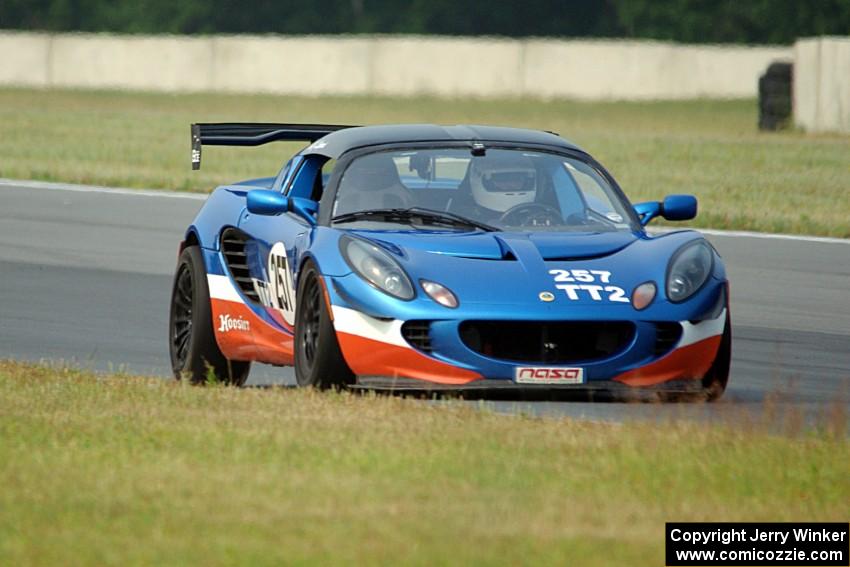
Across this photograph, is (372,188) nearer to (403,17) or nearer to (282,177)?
(282,177)

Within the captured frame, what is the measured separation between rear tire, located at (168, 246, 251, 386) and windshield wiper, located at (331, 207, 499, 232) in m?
1.14

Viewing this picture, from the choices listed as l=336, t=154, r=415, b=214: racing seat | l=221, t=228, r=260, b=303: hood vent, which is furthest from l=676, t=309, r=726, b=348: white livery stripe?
l=221, t=228, r=260, b=303: hood vent

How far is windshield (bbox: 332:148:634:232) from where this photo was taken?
889cm

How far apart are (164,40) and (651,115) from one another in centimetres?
1671

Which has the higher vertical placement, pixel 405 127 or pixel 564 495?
pixel 405 127

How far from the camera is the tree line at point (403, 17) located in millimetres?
68062

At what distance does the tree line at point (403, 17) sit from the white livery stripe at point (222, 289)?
5914 cm

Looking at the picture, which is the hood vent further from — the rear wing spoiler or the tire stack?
the tire stack

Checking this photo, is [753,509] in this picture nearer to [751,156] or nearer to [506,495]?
[506,495]

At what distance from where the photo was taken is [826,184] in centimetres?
2302

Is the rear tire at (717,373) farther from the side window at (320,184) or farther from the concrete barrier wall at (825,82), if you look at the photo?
the concrete barrier wall at (825,82)

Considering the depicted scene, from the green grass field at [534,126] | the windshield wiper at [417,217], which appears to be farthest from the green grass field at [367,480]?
the green grass field at [534,126]

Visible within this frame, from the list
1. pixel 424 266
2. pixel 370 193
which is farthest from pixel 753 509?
pixel 370 193

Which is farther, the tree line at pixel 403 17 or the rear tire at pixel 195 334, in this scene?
the tree line at pixel 403 17
